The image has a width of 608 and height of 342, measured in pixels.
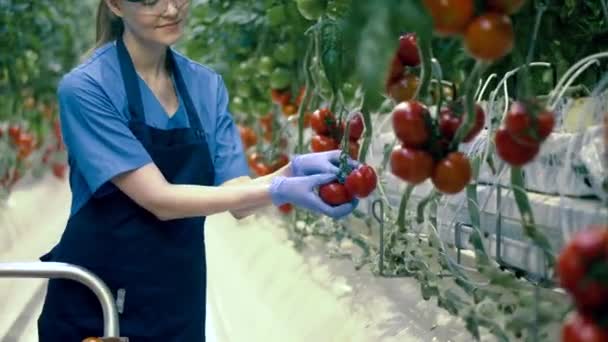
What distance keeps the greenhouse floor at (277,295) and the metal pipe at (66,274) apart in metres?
0.50

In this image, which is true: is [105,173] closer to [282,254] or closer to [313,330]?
[313,330]

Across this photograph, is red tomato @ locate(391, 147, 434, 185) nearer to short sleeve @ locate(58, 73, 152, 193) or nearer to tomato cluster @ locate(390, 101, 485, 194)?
tomato cluster @ locate(390, 101, 485, 194)

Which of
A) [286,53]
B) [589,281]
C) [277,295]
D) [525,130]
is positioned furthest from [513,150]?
[286,53]

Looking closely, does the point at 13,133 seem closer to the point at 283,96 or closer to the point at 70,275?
the point at 283,96

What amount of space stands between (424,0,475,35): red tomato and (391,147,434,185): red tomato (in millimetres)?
151

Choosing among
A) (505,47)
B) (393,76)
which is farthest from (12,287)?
(505,47)

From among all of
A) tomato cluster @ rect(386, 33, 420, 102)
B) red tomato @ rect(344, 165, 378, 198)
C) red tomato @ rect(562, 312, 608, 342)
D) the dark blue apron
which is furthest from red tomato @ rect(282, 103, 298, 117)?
red tomato @ rect(562, 312, 608, 342)

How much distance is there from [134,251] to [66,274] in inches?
7.7

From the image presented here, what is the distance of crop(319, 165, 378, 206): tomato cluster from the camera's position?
1.17 m

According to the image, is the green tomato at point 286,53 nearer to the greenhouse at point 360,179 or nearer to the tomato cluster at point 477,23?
the greenhouse at point 360,179

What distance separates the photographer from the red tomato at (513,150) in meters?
0.75

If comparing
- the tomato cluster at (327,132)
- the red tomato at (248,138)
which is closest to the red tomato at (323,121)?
the tomato cluster at (327,132)

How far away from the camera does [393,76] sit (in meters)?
0.99

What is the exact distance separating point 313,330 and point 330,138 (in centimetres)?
55
